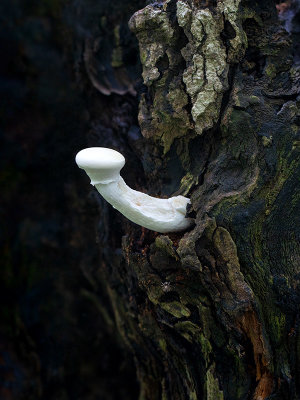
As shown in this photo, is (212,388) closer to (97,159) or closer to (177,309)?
(177,309)

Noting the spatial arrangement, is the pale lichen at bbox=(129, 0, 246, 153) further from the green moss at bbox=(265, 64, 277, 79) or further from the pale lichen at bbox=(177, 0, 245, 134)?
the green moss at bbox=(265, 64, 277, 79)

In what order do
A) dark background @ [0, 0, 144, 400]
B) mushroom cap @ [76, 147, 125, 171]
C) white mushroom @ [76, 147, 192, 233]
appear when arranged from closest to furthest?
mushroom cap @ [76, 147, 125, 171]
white mushroom @ [76, 147, 192, 233]
dark background @ [0, 0, 144, 400]

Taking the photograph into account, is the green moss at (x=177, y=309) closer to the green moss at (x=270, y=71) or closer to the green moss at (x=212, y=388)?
the green moss at (x=212, y=388)

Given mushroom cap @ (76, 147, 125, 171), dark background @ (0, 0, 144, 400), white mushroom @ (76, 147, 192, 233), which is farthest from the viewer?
dark background @ (0, 0, 144, 400)

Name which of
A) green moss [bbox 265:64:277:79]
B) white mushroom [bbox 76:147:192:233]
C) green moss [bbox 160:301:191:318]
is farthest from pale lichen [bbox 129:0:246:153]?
green moss [bbox 160:301:191:318]

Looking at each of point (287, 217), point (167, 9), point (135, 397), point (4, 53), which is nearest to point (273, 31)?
point (167, 9)

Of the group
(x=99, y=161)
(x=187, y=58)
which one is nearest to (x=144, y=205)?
(x=99, y=161)

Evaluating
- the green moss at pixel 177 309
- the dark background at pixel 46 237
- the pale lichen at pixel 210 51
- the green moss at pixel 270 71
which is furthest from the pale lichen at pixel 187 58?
the dark background at pixel 46 237

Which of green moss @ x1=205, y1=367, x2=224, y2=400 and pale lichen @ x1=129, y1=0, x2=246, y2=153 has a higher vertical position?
pale lichen @ x1=129, y1=0, x2=246, y2=153
